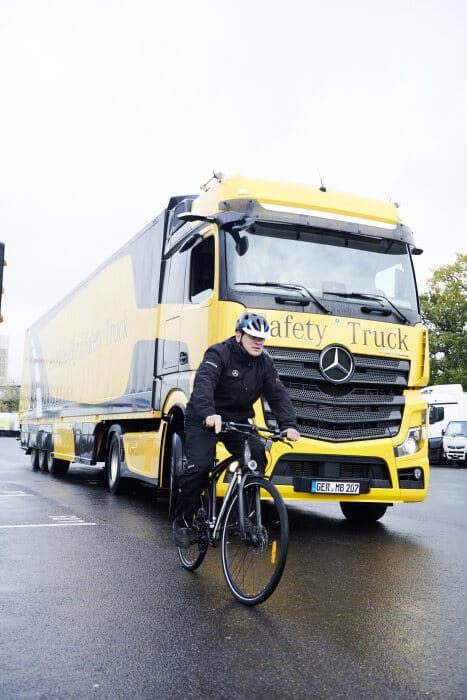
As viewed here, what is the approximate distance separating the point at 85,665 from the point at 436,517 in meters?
8.09

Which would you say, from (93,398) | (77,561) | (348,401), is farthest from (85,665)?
(93,398)

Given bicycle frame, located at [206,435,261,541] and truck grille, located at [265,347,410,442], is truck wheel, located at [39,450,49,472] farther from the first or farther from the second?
bicycle frame, located at [206,435,261,541]

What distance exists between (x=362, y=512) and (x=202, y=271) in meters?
3.70

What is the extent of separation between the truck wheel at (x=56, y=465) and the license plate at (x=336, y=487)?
1220cm

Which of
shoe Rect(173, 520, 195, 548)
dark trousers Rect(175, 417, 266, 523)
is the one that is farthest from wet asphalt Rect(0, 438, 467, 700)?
dark trousers Rect(175, 417, 266, 523)

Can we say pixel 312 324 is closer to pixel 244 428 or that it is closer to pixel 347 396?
pixel 347 396

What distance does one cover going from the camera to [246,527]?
17.3ft

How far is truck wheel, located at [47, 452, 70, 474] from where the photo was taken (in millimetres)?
19234

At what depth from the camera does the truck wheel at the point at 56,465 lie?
1923cm

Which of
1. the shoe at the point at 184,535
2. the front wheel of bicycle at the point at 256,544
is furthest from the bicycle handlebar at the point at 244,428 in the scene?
the shoe at the point at 184,535

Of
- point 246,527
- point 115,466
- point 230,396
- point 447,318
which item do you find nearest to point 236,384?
point 230,396

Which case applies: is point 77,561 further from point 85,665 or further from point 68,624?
point 85,665

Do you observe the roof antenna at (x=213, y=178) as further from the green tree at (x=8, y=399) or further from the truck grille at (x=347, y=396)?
the green tree at (x=8, y=399)

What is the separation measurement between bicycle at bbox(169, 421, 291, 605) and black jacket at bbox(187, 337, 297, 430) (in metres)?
0.20
